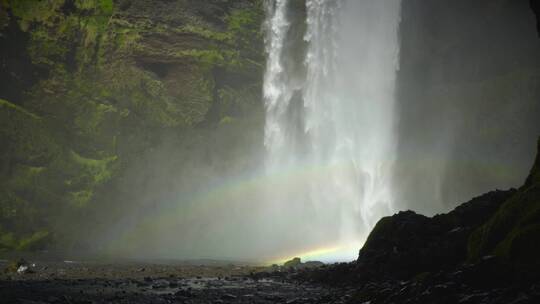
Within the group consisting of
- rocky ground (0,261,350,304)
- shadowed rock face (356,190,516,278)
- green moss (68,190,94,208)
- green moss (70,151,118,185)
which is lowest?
rocky ground (0,261,350,304)

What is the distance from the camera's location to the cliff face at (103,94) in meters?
44.4

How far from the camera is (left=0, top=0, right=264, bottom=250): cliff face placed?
146 ft

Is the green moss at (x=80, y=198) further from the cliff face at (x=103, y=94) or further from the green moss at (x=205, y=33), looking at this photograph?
the green moss at (x=205, y=33)

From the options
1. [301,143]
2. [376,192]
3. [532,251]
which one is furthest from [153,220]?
[532,251]

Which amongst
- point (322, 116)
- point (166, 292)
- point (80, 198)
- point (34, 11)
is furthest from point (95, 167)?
point (166, 292)

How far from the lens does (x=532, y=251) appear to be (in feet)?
23.1

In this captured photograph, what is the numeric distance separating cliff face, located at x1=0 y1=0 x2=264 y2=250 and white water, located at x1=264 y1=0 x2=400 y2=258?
120 inches

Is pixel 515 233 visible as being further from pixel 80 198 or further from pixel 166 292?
pixel 80 198

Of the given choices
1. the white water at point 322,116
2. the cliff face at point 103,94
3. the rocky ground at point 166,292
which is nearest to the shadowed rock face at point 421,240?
the rocky ground at point 166,292

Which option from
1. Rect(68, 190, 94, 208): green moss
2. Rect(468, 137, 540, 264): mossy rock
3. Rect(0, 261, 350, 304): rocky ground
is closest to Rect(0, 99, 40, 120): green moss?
Rect(68, 190, 94, 208): green moss

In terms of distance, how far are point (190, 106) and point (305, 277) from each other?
123ft

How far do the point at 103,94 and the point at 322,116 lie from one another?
25588 mm

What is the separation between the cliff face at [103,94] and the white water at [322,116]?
10.0ft

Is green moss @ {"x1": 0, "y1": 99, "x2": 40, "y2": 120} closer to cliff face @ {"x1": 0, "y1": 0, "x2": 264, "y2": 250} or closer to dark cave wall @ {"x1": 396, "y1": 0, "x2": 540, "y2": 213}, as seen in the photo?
cliff face @ {"x1": 0, "y1": 0, "x2": 264, "y2": 250}
